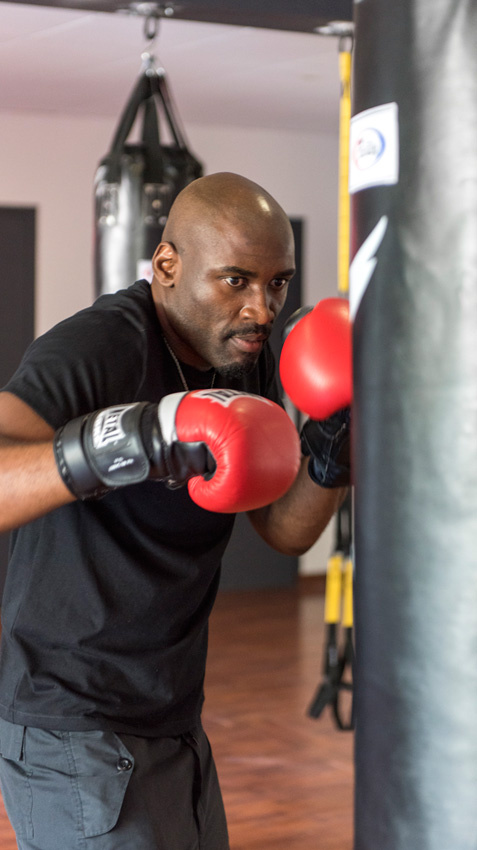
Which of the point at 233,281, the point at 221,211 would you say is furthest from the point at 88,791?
the point at 221,211

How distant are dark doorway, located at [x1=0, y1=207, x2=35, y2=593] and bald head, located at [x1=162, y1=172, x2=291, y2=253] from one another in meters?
4.14

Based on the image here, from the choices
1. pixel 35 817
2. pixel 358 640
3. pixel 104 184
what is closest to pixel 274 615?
pixel 104 184

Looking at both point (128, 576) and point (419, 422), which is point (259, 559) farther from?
point (419, 422)

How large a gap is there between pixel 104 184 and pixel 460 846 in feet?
9.87

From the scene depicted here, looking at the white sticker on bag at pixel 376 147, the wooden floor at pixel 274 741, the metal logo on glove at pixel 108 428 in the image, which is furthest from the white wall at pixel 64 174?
the white sticker on bag at pixel 376 147

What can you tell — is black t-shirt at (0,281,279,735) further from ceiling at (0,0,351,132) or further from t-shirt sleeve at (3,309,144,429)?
ceiling at (0,0,351,132)

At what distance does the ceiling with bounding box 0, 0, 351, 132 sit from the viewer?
393cm

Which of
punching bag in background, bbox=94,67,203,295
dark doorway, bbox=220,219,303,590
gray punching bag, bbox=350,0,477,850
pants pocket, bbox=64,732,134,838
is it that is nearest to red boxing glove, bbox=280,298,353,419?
gray punching bag, bbox=350,0,477,850

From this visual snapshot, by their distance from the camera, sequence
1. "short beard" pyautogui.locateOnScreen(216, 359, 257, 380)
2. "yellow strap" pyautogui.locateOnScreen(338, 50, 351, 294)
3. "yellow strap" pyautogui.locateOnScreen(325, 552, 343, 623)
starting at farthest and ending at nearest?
"yellow strap" pyautogui.locateOnScreen(325, 552, 343, 623), "yellow strap" pyautogui.locateOnScreen(338, 50, 351, 294), "short beard" pyautogui.locateOnScreen(216, 359, 257, 380)

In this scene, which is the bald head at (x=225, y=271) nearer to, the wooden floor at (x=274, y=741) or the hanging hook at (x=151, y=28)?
A: the hanging hook at (x=151, y=28)

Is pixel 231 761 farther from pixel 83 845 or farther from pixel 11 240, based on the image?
pixel 11 240

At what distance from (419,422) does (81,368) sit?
593 mm

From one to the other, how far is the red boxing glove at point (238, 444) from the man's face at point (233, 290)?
263 millimetres

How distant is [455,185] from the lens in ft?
2.75
